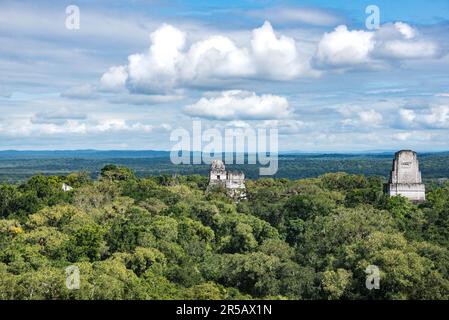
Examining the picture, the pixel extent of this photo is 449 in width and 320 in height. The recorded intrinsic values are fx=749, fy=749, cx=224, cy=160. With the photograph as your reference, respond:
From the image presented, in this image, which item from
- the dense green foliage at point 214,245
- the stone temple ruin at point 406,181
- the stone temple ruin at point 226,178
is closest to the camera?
the dense green foliage at point 214,245

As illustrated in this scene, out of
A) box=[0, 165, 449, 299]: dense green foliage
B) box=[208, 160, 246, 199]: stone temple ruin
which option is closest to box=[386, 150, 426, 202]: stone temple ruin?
box=[0, 165, 449, 299]: dense green foliage

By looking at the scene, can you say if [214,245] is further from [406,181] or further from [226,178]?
[226,178]

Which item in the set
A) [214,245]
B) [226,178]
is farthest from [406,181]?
[226,178]

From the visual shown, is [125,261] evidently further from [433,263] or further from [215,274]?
[433,263]

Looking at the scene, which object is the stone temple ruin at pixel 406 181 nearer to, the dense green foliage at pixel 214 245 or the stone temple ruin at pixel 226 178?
the dense green foliage at pixel 214 245

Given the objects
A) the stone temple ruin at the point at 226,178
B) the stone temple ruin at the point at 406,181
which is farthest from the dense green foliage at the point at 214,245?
the stone temple ruin at the point at 226,178
